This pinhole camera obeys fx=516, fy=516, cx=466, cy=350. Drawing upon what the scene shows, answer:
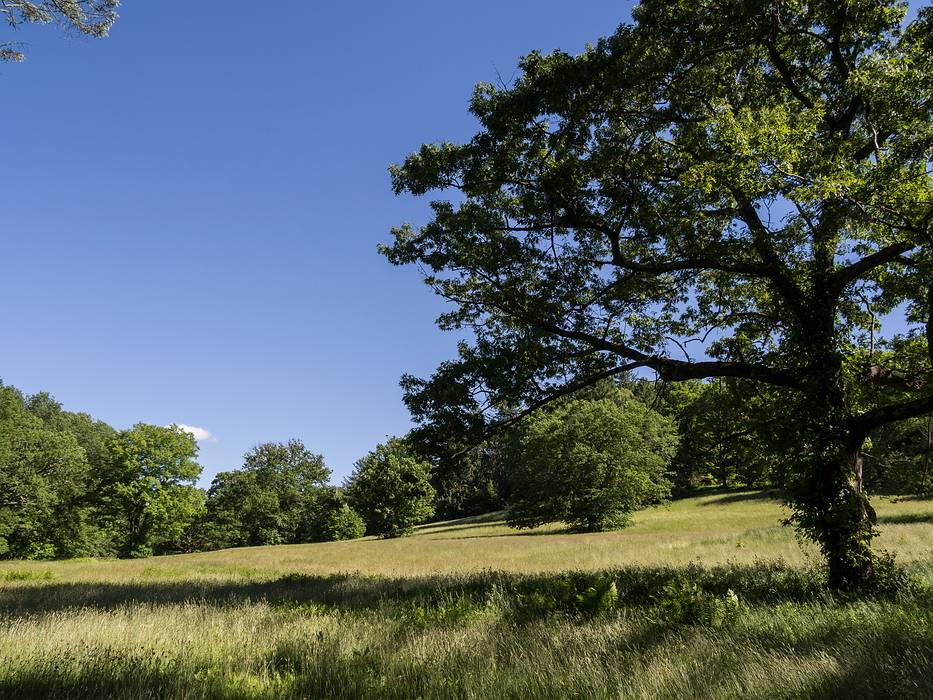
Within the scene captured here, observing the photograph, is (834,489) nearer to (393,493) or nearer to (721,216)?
(721,216)

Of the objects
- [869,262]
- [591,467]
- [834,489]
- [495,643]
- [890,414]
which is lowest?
[495,643]

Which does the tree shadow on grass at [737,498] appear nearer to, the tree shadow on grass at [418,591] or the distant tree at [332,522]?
the distant tree at [332,522]

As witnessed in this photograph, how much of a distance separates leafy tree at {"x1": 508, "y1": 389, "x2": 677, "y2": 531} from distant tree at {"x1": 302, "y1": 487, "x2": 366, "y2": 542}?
83.9 ft

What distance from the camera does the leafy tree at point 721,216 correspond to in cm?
923

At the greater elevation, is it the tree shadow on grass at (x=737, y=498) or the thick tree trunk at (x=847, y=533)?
the thick tree trunk at (x=847, y=533)

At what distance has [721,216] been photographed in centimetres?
1219

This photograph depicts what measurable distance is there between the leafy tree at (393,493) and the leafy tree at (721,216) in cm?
5115

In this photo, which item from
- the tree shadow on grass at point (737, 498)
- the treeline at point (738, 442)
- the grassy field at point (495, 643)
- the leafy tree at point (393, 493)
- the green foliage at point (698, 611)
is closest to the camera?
the grassy field at point (495, 643)

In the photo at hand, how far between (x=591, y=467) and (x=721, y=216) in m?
40.7

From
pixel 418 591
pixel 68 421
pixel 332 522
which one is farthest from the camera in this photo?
pixel 68 421

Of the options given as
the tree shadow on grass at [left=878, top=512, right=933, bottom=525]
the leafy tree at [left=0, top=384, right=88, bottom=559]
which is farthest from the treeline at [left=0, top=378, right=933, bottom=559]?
the tree shadow on grass at [left=878, top=512, right=933, bottom=525]

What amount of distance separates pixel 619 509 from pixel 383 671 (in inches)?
1815

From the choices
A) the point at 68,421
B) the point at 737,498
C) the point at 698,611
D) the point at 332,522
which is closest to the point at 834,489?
the point at 698,611

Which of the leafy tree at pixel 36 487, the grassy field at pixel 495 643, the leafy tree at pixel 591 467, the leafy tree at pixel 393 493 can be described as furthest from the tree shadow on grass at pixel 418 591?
the leafy tree at pixel 393 493
